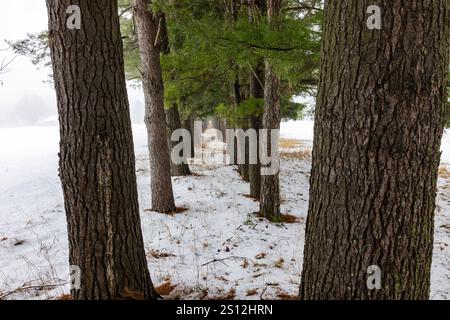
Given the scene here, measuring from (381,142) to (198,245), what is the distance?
11.9 feet

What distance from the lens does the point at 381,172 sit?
205 cm

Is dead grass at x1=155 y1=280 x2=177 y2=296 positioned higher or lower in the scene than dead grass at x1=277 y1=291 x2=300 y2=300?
higher

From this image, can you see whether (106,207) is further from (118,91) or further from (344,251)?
(344,251)

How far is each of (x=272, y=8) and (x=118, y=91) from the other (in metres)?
3.84

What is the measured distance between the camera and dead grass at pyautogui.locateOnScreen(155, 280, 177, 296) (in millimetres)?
3373

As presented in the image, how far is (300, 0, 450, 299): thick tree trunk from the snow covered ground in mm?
1446

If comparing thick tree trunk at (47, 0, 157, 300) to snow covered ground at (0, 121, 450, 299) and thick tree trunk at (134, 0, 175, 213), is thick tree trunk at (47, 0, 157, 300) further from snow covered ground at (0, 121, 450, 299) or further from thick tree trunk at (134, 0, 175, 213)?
thick tree trunk at (134, 0, 175, 213)

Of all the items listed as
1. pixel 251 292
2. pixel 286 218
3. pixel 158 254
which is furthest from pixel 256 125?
pixel 251 292

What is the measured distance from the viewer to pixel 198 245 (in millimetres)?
4938

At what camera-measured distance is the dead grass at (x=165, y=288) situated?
337cm

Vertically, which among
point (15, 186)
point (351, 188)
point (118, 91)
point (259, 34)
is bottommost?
point (15, 186)

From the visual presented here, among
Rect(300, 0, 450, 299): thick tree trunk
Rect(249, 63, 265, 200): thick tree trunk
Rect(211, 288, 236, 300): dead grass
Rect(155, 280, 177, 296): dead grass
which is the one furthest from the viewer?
Rect(249, 63, 265, 200): thick tree trunk

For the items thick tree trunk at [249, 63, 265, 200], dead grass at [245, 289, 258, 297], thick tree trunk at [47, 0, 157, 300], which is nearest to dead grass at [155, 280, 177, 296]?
thick tree trunk at [47, 0, 157, 300]
